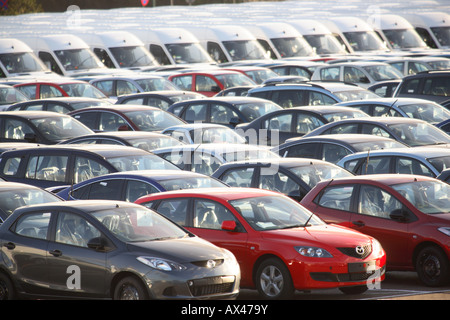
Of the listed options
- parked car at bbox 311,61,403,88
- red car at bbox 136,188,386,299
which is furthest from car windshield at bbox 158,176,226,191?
parked car at bbox 311,61,403,88

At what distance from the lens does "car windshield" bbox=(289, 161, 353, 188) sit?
15069 millimetres

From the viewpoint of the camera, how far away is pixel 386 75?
32312mm

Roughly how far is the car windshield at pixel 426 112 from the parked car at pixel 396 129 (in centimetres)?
251

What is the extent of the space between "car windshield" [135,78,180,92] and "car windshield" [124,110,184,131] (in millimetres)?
7642

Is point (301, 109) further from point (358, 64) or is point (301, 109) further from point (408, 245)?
point (358, 64)

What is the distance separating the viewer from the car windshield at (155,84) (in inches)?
1212

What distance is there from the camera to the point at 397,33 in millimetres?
44625

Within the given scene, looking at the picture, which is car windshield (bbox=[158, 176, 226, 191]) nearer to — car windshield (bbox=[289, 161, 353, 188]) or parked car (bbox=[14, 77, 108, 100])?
car windshield (bbox=[289, 161, 353, 188])

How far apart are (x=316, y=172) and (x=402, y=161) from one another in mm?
1546

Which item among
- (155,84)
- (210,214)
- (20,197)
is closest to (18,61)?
(155,84)

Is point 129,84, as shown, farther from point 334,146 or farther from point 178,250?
point 178,250

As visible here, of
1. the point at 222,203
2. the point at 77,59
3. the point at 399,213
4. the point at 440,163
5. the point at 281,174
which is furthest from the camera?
the point at 77,59

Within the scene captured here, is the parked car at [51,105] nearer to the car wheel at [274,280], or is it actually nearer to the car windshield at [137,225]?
the car windshield at [137,225]

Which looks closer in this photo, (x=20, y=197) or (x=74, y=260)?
(x=74, y=260)
